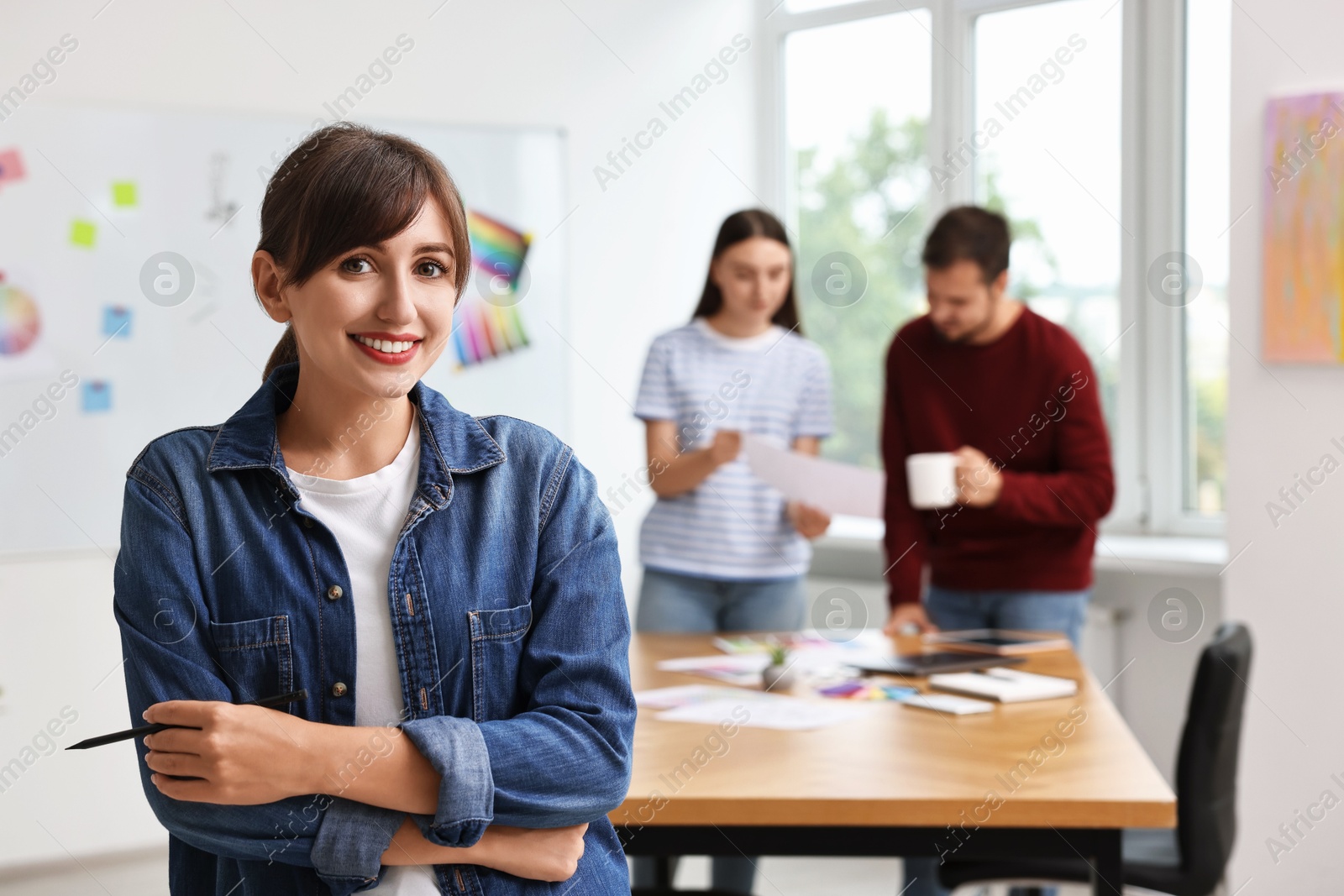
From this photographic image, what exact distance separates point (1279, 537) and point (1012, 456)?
769mm

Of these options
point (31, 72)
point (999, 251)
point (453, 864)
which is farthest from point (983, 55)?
point (453, 864)

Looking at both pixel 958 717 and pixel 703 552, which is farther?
pixel 703 552

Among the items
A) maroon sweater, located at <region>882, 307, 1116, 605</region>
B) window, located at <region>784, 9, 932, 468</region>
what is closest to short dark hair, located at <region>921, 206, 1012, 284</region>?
maroon sweater, located at <region>882, 307, 1116, 605</region>

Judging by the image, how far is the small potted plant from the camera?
227cm

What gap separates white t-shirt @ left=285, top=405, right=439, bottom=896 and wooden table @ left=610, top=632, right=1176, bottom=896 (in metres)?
0.62

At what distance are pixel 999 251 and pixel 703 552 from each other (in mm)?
933

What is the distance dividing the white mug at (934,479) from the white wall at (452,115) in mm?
2063

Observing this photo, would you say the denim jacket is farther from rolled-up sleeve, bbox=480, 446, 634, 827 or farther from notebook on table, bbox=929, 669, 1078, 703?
notebook on table, bbox=929, 669, 1078, 703

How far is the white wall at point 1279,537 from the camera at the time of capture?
289cm

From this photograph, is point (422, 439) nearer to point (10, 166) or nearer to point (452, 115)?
point (10, 166)

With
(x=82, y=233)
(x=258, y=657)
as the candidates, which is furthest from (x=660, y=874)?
(x=82, y=233)

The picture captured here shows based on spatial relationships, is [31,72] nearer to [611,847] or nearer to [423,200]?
[423,200]

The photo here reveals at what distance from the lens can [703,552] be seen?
285cm

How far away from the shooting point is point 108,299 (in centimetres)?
364
